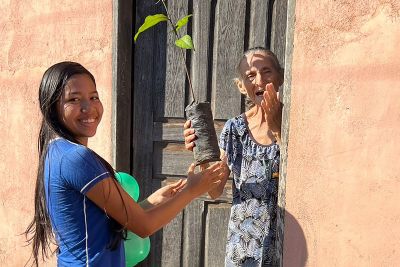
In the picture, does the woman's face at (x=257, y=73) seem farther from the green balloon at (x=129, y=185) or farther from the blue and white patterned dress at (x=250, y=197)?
the green balloon at (x=129, y=185)

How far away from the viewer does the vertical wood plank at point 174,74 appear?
3895mm

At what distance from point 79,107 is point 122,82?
71.4 inches

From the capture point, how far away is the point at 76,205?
2096mm

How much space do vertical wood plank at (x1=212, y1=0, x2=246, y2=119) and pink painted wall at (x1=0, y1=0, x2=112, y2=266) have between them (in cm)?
78

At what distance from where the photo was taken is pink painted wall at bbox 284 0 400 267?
2.87 m

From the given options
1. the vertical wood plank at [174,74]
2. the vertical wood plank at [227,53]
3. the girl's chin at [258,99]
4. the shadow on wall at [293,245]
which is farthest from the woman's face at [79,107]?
the vertical wood plank at [174,74]

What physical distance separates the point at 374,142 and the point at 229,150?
74 cm

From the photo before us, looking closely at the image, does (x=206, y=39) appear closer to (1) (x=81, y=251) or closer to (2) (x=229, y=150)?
(2) (x=229, y=150)

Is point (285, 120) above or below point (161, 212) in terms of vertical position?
above

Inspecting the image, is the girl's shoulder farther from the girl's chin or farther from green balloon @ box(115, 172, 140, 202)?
the girl's chin

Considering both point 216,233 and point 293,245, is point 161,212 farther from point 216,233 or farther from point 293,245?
point 216,233

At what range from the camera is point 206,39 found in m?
3.76

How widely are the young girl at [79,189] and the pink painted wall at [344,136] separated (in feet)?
3.49

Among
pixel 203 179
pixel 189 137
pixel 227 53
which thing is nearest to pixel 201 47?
pixel 227 53
